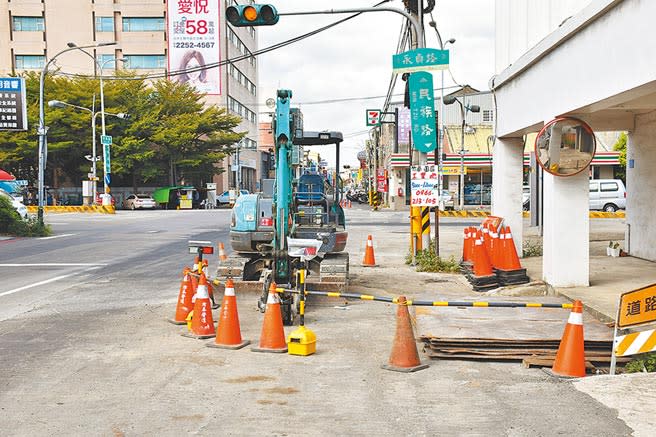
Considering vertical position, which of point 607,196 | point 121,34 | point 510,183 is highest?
point 121,34

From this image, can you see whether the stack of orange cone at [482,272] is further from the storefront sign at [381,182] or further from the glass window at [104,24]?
the glass window at [104,24]

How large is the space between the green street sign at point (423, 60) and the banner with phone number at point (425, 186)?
91.3 inches

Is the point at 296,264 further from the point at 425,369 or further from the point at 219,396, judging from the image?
the point at 219,396

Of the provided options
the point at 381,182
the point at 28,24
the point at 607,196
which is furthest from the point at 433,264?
the point at 28,24

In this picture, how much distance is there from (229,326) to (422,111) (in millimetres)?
10027

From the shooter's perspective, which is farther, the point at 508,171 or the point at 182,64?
the point at 182,64

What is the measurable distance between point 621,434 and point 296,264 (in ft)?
20.9

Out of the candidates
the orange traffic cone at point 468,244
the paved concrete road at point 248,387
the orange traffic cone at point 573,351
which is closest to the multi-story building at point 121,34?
the orange traffic cone at point 468,244

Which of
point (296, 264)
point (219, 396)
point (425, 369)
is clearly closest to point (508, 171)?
→ point (296, 264)

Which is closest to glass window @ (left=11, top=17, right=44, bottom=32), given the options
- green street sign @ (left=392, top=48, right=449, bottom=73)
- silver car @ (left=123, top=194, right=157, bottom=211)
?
silver car @ (left=123, top=194, right=157, bottom=211)

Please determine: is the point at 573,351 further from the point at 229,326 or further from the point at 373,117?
the point at 373,117

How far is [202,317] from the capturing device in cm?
931

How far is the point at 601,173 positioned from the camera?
54.0 metres

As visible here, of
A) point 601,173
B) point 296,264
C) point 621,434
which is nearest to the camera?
point 621,434
